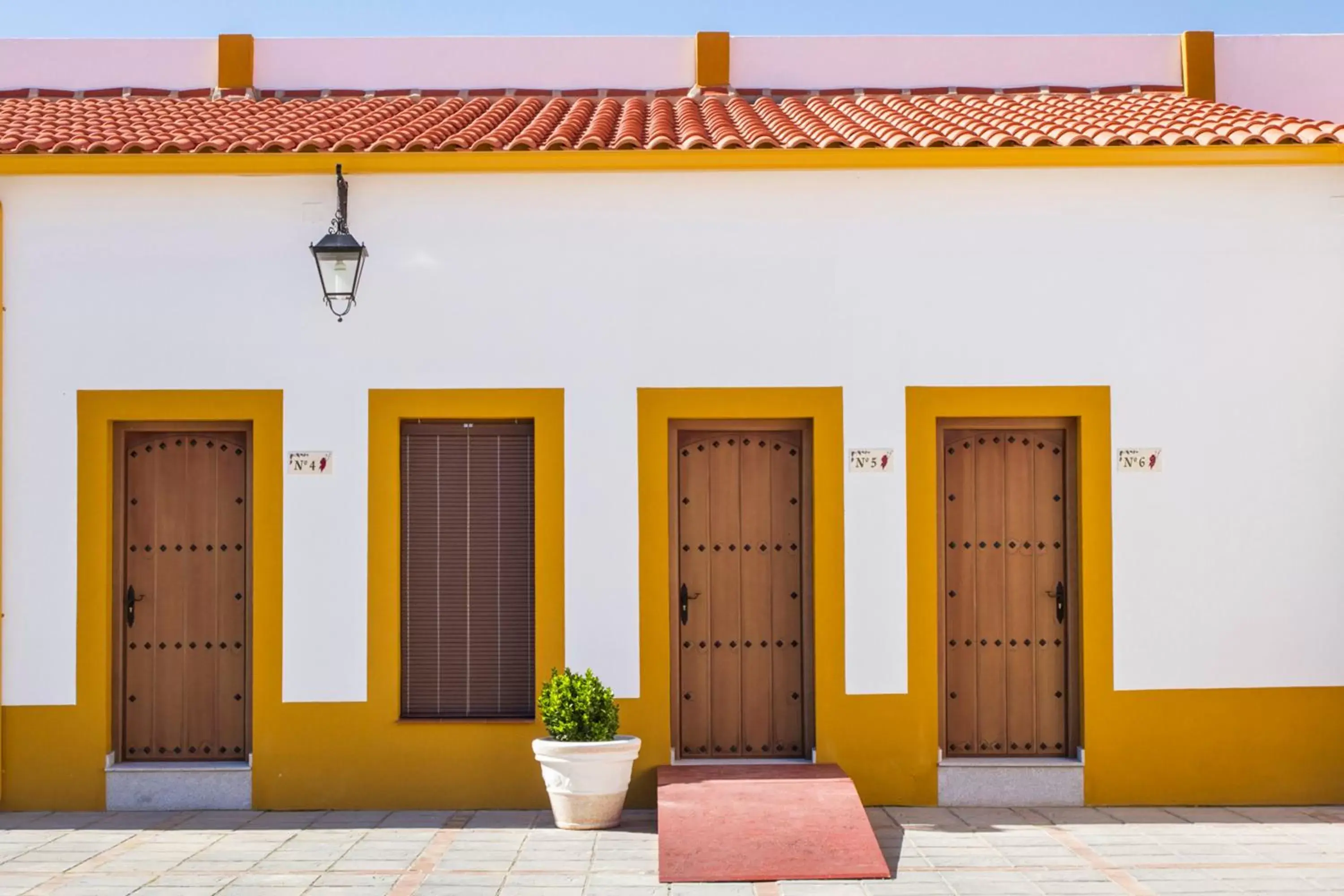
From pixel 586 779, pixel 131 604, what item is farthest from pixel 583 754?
pixel 131 604

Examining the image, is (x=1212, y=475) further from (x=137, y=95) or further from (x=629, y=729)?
(x=137, y=95)

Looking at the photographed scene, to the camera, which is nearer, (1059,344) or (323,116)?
(1059,344)

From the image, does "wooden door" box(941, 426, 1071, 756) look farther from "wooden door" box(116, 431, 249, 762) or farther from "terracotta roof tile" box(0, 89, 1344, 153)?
"wooden door" box(116, 431, 249, 762)

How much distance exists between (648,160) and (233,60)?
6.26 m

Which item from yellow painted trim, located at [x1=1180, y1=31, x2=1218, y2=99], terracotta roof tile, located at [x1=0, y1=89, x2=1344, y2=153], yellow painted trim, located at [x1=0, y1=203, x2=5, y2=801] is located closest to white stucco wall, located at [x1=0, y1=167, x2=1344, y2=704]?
yellow painted trim, located at [x1=0, y1=203, x2=5, y2=801]

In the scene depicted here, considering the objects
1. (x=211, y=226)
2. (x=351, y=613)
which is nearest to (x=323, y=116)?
(x=211, y=226)

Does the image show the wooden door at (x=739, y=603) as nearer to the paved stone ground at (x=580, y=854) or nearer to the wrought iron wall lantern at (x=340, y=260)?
the paved stone ground at (x=580, y=854)

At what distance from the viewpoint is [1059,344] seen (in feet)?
32.4

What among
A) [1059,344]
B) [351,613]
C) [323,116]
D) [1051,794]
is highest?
[323,116]

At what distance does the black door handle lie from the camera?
32.7ft

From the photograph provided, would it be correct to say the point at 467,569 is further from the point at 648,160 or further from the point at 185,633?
the point at 648,160

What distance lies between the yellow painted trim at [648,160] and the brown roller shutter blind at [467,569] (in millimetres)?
1780

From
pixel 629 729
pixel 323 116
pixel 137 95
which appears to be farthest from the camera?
pixel 137 95

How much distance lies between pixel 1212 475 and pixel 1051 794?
7.87 ft
